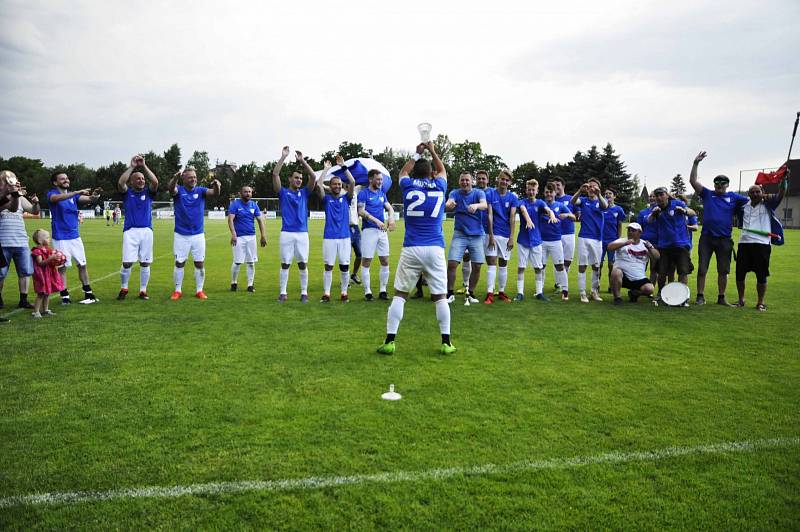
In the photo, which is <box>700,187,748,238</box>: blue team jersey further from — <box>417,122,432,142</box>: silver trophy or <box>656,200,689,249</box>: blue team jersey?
<box>417,122,432,142</box>: silver trophy

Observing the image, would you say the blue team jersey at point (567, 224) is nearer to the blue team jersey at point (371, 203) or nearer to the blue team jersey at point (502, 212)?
the blue team jersey at point (502, 212)

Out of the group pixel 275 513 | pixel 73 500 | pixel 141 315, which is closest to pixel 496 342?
pixel 275 513

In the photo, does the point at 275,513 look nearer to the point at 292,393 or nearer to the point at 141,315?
the point at 292,393

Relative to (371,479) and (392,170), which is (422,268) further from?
(392,170)

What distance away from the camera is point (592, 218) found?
1112 cm

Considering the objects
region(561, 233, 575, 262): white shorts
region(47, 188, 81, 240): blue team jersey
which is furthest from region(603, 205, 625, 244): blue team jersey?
region(47, 188, 81, 240): blue team jersey

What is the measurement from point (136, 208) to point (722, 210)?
1169 cm

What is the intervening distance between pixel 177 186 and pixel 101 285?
12.2 feet

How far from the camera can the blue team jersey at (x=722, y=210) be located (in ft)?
34.6

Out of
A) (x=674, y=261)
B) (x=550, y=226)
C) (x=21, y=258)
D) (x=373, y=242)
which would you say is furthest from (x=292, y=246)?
(x=674, y=261)

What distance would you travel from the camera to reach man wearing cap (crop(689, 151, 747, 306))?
34.6 ft

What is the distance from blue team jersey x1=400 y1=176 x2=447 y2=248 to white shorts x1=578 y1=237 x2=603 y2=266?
5.49m

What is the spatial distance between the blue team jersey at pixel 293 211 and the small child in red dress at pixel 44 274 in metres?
3.92

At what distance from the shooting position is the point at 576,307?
10.3 meters
